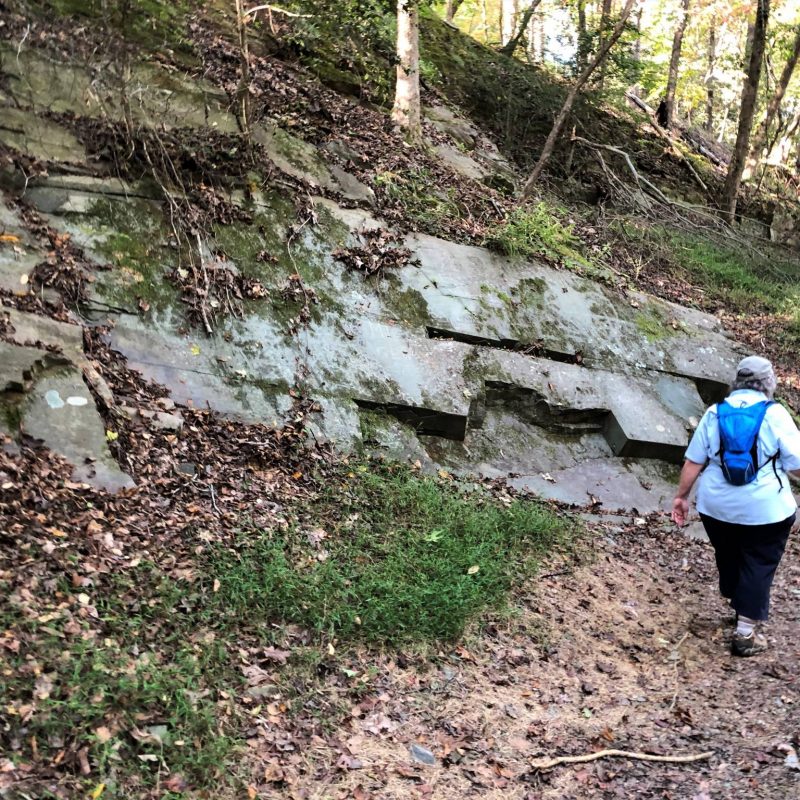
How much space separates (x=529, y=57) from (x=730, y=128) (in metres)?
20.5

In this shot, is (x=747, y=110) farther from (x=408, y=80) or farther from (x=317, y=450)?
(x=317, y=450)

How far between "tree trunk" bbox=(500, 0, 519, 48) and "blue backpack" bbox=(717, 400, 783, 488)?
1798 cm

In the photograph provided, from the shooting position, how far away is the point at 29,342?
5285 millimetres

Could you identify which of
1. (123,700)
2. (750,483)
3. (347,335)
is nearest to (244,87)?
(347,335)

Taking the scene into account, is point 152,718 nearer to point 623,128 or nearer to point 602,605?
point 602,605

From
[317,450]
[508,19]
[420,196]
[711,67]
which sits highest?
[711,67]

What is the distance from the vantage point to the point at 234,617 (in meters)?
4.13

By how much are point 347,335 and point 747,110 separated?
38.2ft

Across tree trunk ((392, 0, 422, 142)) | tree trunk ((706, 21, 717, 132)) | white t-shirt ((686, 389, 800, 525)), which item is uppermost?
tree trunk ((706, 21, 717, 132))

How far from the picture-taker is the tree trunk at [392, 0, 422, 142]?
1086 centimetres

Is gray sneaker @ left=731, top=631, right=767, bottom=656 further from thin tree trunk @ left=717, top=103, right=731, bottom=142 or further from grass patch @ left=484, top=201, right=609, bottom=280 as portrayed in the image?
thin tree trunk @ left=717, top=103, right=731, bottom=142

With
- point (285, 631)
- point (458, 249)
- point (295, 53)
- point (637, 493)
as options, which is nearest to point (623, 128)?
point (295, 53)

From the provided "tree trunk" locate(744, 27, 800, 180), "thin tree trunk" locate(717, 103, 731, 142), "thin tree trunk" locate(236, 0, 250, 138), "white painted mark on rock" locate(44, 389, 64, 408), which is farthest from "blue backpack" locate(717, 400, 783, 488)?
Result: "thin tree trunk" locate(717, 103, 731, 142)

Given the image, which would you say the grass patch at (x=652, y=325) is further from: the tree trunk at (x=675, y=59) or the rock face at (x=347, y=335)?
the tree trunk at (x=675, y=59)
